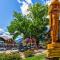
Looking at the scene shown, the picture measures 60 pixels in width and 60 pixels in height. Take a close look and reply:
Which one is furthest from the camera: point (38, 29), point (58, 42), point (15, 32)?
point (15, 32)

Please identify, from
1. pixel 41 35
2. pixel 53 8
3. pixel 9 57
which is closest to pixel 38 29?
pixel 41 35

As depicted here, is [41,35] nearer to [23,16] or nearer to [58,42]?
[23,16]

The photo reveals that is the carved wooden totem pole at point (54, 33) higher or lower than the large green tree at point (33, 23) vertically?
lower

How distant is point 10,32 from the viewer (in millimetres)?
34062

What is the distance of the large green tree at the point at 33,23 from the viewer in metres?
31.2

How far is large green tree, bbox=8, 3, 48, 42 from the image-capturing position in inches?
1230

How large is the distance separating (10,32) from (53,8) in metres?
24.8

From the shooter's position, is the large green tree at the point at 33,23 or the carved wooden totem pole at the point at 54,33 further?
the large green tree at the point at 33,23

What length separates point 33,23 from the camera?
31.4m

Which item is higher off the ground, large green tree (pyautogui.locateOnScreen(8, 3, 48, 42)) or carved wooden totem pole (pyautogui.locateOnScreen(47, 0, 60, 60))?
large green tree (pyautogui.locateOnScreen(8, 3, 48, 42))

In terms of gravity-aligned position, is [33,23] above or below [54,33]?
above

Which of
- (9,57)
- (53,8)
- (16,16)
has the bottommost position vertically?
(9,57)

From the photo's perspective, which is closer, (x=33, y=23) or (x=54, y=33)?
(x=54, y=33)

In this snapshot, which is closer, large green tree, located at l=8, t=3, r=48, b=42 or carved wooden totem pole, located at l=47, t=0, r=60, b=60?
carved wooden totem pole, located at l=47, t=0, r=60, b=60
